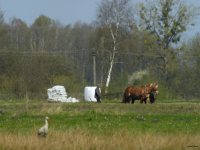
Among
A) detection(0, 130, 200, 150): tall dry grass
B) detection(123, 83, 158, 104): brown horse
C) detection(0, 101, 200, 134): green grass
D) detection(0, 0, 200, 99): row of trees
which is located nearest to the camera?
detection(0, 130, 200, 150): tall dry grass

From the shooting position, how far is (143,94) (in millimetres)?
26844

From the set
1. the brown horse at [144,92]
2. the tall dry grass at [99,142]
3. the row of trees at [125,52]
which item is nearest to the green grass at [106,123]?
the tall dry grass at [99,142]

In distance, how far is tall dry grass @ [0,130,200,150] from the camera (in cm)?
981

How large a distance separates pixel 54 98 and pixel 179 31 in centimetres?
2299

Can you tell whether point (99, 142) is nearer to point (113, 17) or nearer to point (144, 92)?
point (144, 92)

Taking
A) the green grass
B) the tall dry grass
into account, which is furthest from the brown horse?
the tall dry grass

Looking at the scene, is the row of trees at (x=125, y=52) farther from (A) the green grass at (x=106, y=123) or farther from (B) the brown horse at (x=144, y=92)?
(A) the green grass at (x=106, y=123)

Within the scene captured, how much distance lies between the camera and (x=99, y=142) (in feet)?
33.6

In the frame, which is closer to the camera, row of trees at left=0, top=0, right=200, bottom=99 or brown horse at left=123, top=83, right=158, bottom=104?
brown horse at left=123, top=83, right=158, bottom=104

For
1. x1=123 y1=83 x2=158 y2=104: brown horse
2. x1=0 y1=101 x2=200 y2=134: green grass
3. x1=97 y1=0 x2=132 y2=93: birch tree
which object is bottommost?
x1=0 y1=101 x2=200 y2=134: green grass

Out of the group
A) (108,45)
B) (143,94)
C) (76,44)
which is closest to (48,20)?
(76,44)

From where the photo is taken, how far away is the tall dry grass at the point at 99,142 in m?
9.81

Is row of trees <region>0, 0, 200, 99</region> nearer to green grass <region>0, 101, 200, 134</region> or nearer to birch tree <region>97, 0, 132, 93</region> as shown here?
birch tree <region>97, 0, 132, 93</region>

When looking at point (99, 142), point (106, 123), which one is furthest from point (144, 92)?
point (99, 142)
